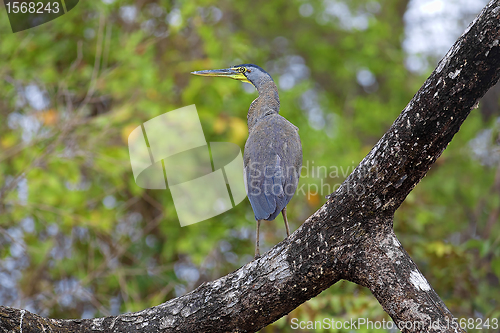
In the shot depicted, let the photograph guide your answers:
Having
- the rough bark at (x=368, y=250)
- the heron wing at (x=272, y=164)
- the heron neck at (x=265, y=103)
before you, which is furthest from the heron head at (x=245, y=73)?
the rough bark at (x=368, y=250)

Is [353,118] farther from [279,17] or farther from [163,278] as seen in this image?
[163,278]

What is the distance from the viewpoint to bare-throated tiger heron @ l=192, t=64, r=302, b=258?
2883 millimetres

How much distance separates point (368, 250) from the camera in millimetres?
2266

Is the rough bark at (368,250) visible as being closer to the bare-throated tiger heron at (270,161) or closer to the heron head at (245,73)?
the bare-throated tiger heron at (270,161)

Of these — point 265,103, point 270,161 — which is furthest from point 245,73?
point 270,161

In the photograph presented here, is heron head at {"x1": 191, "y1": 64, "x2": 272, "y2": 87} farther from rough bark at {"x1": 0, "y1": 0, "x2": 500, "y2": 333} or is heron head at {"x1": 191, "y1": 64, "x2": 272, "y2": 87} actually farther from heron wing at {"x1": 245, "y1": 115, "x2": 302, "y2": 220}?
rough bark at {"x1": 0, "y1": 0, "x2": 500, "y2": 333}

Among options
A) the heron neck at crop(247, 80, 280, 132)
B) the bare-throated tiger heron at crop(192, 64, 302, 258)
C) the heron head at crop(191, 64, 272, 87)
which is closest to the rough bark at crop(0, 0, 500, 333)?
the bare-throated tiger heron at crop(192, 64, 302, 258)

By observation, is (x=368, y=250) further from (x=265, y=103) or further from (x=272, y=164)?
(x=265, y=103)

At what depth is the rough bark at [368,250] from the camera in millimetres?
1958

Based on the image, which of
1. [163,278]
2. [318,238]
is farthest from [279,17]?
[318,238]

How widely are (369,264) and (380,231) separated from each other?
15 cm

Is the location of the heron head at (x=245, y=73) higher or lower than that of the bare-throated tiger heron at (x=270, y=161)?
higher

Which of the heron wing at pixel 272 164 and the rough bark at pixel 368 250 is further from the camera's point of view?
the heron wing at pixel 272 164

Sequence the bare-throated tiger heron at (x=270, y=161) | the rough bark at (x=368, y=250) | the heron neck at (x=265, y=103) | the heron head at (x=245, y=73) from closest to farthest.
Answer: the rough bark at (x=368, y=250)
the bare-throated tiger heron at (x=270, y=161)
the heron neck at (x=265, y=103)
the heron head at (x=245, y=73)
